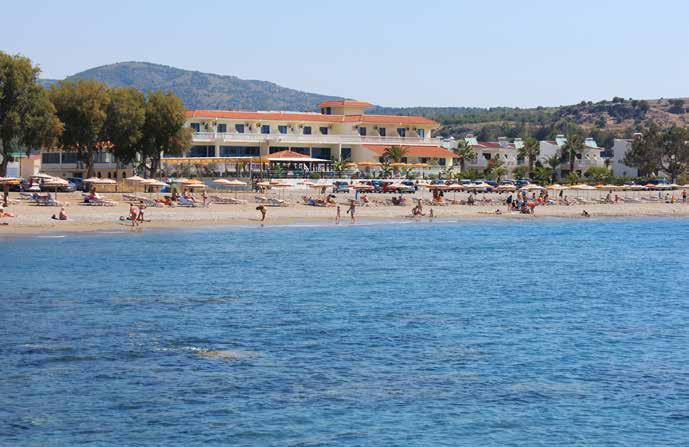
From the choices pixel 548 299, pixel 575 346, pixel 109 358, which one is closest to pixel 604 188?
pixel 548 299

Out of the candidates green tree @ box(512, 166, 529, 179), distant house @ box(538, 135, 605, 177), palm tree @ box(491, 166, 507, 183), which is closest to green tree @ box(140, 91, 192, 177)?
palm tree @ box(491, 166, 507, 183)

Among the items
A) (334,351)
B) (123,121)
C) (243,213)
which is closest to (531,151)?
(123,121)

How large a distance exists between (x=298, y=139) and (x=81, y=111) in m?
26.5

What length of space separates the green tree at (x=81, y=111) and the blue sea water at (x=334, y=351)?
2707cm

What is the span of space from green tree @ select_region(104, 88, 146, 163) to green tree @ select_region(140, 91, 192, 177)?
894mm

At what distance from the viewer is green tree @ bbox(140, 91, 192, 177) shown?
240 ft

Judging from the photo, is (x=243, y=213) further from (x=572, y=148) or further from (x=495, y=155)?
(x=572, y=148)

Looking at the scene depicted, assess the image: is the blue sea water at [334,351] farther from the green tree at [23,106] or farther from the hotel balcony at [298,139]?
the hotel balcony at [298,139]

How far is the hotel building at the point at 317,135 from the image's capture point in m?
87.8

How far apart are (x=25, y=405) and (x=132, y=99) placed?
2191 inches

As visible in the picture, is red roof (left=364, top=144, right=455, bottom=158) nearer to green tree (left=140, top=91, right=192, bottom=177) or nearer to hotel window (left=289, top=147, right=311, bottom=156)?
hotel window (left=289, top=147, right=311, bottom=156)

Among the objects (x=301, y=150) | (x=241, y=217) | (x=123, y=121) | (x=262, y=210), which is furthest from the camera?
(x=301, y=150)

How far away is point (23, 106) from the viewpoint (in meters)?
62.6

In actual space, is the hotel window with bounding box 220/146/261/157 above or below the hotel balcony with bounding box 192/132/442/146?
below
